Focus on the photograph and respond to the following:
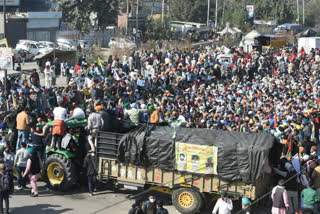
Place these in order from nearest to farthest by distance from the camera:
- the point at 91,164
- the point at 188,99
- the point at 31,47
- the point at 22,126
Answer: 1. the point at 91,164
2. the point at 22,126
3. the point at 188,99
4. the point at 31,47

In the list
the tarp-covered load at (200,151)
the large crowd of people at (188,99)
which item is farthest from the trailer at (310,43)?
the tarp-covered load at (200,151)

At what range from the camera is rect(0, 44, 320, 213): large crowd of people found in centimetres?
1532

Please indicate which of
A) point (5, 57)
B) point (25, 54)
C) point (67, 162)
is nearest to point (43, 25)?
point (25, 54)

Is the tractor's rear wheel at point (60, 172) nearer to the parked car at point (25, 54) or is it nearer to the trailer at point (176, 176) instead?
the trailer at point (176, 176)

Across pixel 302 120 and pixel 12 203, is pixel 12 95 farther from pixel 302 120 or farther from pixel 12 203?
pixel 302 120

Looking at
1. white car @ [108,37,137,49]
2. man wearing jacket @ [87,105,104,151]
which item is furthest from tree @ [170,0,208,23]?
man wearing jacket @ [87,105,104,151]

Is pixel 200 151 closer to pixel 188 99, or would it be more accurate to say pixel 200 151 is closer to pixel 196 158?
pixel 196 158

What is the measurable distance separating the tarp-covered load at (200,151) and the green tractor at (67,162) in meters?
1.50

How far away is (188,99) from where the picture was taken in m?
25.2

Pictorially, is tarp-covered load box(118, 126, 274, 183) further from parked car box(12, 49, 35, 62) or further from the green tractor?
parked car box(12, 49, 35, 62)

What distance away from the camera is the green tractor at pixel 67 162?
1464cm

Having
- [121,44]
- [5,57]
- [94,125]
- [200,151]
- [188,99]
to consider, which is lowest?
[200,151]

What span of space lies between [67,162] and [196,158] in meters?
3.57

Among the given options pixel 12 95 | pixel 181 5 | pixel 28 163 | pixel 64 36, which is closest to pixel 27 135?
pixel 28 163
